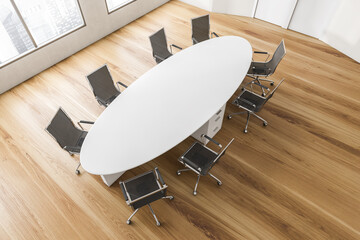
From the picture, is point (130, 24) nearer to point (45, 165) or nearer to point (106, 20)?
point (106, 20)

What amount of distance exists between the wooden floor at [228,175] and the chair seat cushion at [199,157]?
38cm

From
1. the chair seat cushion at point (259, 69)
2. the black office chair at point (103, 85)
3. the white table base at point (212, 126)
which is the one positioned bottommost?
the white table base at point (212, 126)

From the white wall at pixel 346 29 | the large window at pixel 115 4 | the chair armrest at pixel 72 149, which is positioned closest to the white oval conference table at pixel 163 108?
the chair armrest at pixel 72 149

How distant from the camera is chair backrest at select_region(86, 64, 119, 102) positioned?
330 cm

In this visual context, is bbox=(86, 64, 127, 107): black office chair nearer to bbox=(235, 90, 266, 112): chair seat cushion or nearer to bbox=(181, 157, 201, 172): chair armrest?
bbox=(181, 157, 201, 172): chair armrest

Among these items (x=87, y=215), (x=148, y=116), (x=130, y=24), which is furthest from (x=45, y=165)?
(x=130, y=24)

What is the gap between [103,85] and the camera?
11.3ft

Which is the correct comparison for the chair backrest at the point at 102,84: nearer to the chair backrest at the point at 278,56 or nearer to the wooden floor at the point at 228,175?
the wooden floor at the point at 228,175

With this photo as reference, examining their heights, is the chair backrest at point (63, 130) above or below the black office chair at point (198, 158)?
above

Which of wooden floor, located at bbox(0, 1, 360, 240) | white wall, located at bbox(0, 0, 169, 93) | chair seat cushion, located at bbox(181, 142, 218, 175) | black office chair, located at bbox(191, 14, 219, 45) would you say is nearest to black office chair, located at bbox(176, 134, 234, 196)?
chair seat cushion, located at bbox(181, 142, 218, 175)

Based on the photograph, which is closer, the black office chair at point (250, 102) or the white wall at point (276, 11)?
the black office chair at point (250, 102)

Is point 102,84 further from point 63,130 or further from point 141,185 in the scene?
point 141,185

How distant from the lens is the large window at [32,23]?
3918mm

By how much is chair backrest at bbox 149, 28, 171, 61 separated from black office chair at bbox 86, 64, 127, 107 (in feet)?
2.91
